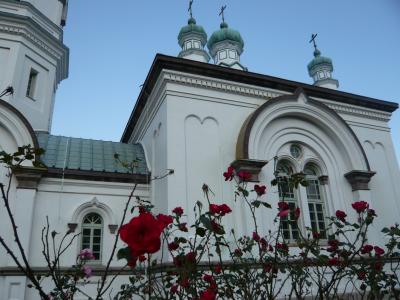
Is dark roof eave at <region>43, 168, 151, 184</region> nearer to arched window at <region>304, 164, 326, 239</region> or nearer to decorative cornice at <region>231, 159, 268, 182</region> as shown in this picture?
decorative cornice at <region>231, 159, 268, 182</region>

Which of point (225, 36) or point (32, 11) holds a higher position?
point (225, 36)

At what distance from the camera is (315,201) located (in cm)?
1102

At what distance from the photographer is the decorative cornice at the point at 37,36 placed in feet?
40.2

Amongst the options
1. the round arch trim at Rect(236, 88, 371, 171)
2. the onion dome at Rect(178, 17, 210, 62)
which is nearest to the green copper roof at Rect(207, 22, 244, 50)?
the onion dome at Rect(178, 17, 210, 62)

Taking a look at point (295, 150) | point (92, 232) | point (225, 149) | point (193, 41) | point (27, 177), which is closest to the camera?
point (27, 177)

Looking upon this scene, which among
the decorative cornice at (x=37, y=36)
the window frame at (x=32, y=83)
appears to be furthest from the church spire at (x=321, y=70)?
the window frame at (x=32, y=83)

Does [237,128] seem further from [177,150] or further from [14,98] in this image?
[14,98]

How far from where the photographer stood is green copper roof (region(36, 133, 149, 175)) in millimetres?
10719

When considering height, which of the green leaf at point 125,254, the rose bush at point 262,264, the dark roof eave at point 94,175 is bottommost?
the green leaf at point 125,254

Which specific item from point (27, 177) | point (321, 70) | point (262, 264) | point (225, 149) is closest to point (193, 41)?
point (321, 70)

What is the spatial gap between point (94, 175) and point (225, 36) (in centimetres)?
1172

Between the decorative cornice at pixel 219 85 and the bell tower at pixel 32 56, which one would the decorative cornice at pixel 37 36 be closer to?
the bell tower at pixel 32 56

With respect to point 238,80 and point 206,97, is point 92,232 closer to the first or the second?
point 206,97

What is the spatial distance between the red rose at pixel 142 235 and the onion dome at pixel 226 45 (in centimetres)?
1755
